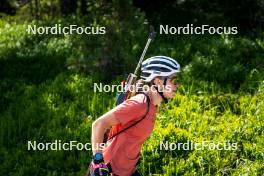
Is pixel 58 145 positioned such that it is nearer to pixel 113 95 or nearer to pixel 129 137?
pixel 113 95

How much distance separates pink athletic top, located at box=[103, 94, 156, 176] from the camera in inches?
187

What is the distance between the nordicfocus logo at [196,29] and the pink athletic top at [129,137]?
7432 millimetres

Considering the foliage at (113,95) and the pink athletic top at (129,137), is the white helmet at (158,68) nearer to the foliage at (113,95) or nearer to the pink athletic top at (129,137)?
the pink athletic top at (129,137)

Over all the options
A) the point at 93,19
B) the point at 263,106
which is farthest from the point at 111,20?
the point at 263,106

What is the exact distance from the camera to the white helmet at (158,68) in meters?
5.18

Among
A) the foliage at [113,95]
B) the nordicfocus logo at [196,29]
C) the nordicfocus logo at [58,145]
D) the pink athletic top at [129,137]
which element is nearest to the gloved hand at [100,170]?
the pink athletic top at [129,137]

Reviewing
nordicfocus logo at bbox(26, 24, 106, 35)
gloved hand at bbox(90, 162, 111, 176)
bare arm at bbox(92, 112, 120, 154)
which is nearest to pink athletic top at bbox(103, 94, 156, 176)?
bare arm at bbox(92, 112, 120, 154)

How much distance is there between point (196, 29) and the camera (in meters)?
12.4

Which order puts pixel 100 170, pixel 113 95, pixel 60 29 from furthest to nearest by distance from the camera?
1. pixel 60 29
2. pixel 113 95
3. pixel 100 170

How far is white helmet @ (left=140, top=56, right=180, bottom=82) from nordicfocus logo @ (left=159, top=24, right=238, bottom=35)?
6.95m

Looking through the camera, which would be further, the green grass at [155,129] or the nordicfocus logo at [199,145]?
the nordicfocus logo at [199,145]

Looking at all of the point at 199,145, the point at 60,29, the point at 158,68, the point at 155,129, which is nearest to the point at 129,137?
the point at 158,68

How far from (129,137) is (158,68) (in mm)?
736

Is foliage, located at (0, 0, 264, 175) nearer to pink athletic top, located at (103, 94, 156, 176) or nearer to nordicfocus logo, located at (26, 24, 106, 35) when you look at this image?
nordicfocus logo, located at (26, 24, 106, 35)
